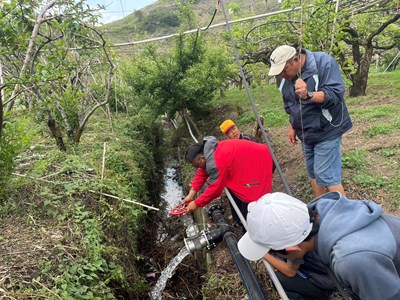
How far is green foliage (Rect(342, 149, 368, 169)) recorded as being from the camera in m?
4.95

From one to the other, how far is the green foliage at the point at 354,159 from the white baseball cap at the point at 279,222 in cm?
346

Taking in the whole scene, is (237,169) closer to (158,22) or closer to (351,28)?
(351,28)

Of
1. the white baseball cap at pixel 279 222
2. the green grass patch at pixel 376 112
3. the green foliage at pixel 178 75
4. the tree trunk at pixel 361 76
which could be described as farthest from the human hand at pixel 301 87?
the tree trunk at pixel 361 76

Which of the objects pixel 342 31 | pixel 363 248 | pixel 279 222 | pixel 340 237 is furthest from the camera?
pixel 342 31

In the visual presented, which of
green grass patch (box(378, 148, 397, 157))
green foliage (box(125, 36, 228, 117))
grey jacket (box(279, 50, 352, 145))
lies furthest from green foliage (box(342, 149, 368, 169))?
green foliage (box(125, 36, 228, 117))

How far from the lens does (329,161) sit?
3.49m

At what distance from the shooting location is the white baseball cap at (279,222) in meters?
1.88

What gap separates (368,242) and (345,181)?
10.2ft

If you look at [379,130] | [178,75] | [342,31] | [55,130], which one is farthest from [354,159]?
[178,75]

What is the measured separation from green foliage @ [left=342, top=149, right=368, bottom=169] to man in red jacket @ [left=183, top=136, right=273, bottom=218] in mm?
1661

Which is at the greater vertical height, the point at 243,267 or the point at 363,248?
the point at 363,248

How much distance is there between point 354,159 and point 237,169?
7.42ft

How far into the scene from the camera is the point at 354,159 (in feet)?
16.5

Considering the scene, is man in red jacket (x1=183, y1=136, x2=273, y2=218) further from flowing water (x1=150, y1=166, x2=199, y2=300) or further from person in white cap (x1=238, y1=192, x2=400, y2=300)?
person in white cap (x1=238, y1=192, x2=400, y2=300)
